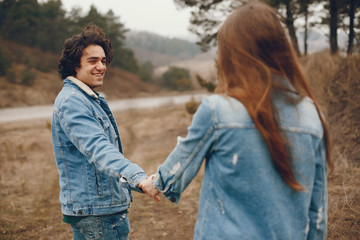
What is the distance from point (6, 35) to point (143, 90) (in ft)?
52.4

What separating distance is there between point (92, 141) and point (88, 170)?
224 mm

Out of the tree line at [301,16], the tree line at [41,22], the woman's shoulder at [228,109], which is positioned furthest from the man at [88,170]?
the tree line at [41,22]

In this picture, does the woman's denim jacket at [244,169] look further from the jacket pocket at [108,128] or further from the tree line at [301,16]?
the tree line at [301,16]

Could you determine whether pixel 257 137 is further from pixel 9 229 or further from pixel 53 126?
pixel 9 229

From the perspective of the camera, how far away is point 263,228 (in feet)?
4.55

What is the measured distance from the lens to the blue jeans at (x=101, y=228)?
85.5 inches

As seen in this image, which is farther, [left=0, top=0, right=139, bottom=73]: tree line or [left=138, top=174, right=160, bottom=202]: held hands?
[left=0, top=0, right=139, bottom=73]: tree line

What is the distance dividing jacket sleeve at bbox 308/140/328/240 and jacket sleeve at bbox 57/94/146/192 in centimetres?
98

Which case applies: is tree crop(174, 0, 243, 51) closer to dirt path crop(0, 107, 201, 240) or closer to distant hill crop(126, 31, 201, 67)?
dirt path crop(0, 107, 201, 240)

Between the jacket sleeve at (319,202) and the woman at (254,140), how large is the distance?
0.26 feet

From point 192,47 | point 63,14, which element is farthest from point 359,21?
point 192,47

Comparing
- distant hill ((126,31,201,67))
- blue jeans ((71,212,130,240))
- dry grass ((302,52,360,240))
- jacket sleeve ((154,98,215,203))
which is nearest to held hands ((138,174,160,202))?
jacket sleeve ((154,98,215,203))

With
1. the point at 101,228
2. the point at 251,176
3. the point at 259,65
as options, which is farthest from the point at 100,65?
the point at 251,176

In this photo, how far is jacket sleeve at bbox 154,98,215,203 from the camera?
1363 mm
